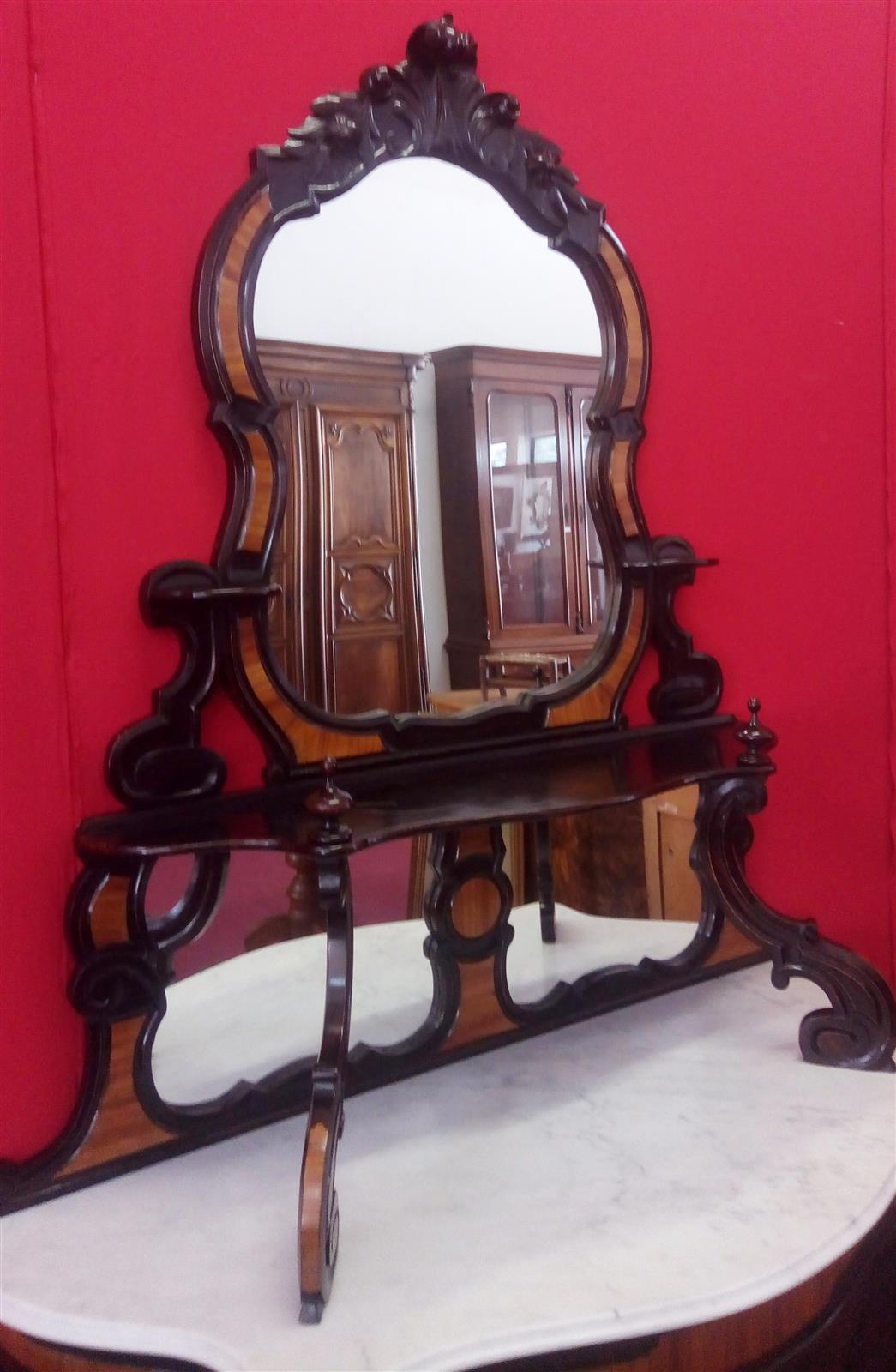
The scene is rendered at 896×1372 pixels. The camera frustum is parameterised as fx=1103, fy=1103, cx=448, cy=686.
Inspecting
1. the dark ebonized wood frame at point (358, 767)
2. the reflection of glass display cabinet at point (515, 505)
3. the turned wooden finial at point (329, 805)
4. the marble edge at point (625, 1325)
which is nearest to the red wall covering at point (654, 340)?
the dark ebonized wood frame at point (358, 767)

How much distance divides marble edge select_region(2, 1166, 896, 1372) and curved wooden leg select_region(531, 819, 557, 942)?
1.99 feet

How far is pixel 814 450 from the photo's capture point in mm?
1847

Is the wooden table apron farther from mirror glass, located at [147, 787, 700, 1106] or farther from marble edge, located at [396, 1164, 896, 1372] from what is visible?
marble edge, located at [396, 1164, 896, 1372]

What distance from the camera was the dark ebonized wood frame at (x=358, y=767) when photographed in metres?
1.22

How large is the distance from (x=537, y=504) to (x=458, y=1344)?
1.03 metres

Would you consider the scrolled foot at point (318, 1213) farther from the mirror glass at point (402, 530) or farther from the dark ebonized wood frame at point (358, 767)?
the mirror glass at point (402, 530)

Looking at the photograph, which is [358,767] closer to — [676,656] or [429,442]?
[429,442]

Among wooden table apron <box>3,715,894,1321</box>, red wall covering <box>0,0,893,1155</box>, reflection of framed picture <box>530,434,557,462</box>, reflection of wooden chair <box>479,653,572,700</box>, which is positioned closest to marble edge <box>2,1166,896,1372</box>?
wooden table apron <box>3,715,894,1321</box>

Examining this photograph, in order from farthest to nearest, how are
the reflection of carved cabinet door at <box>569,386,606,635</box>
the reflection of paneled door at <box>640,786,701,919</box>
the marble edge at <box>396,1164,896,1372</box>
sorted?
1. the reflection of paneled door at <box>640,786,701,919</box>
2. the reflection of carved cabinet door at <box>569,386,606,635</box>
3. the marble edge at <box>396,1164,896,1372</box>

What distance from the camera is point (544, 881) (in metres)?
1.65

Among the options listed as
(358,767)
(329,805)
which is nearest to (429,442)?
(358,767)

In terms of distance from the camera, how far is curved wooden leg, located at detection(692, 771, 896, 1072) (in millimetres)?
1544

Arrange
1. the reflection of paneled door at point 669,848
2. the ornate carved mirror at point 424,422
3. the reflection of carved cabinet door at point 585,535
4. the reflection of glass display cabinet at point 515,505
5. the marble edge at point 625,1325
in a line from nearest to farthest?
the marble edge at point 625,1325, the ornate carved mirror at point 424,422, the reflection of glass display cabinet at point 515,505, the reflection of carved cabinet door at point 585,535, the reflection of paneled door at point 669,848

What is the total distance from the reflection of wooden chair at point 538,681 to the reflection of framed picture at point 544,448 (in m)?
0.28
